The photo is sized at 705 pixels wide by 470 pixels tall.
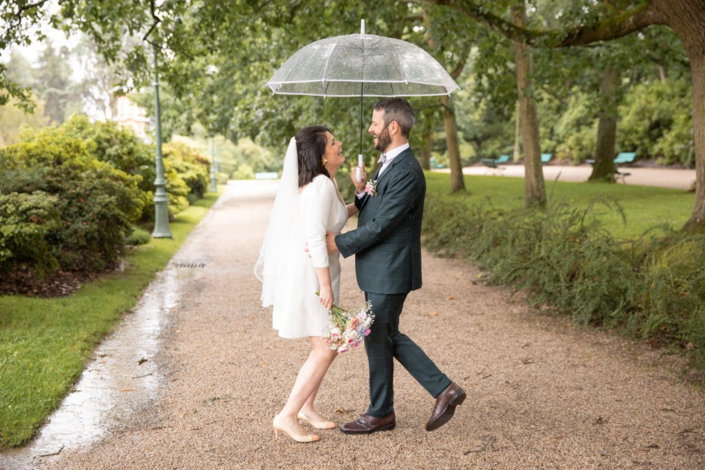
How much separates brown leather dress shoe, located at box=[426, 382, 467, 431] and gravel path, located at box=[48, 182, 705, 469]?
17cm

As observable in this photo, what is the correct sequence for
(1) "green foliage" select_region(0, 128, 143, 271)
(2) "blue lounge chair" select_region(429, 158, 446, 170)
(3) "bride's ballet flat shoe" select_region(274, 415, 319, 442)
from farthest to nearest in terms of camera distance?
1. (2) "blue lounge chair" select_region(429, 158, 446, 170)
2. (1) "green foliage" select_region(0, 128, 143, 271)
3. (3) "bride's ballet flat shoe" select_region(274, 415, 319, 442)

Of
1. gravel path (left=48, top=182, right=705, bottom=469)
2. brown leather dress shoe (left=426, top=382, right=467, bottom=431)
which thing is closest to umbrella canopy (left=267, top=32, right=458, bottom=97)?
brown leather dress shoe (left=426, top=382, right=467, bottom=431)

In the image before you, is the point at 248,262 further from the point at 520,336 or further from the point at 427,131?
the point at 427,131

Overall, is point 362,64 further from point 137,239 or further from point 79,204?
point 137,239

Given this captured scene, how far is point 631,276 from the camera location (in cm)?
662

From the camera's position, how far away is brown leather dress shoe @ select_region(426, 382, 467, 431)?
3.96 m

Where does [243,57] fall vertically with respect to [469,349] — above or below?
above

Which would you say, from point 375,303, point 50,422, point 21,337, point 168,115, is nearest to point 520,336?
point 375,303

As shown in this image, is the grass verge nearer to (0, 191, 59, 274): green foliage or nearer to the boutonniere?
the boutonniere

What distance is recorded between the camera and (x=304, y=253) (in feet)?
13.0

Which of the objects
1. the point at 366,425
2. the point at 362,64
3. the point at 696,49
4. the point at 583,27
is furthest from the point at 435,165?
the point at 366,425

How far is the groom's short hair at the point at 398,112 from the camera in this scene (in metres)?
3.81

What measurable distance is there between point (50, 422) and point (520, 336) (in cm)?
426

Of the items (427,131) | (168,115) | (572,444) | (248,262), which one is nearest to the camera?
(572,444)
